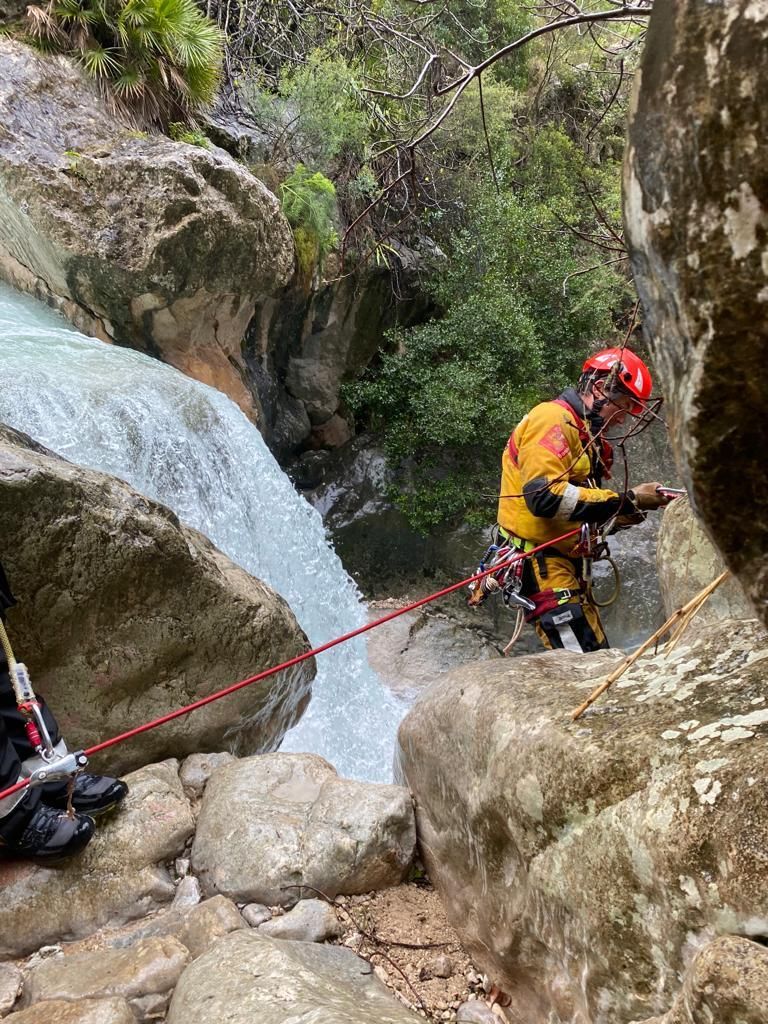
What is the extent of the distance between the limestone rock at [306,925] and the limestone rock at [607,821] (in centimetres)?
46

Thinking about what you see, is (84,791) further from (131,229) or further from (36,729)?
(131,229)

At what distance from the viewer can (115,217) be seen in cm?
777

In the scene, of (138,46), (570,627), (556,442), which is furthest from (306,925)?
(138,46)

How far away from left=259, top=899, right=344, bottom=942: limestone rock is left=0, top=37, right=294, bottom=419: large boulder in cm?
743

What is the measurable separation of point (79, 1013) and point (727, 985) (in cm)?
181

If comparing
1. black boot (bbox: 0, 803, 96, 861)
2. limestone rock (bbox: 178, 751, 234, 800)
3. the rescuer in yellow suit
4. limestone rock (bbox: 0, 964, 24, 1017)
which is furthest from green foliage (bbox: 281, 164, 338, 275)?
limestone rock (bbox: 0, 964, 24, 1017)

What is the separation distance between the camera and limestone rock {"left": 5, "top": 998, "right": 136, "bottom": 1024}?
6.25 ft

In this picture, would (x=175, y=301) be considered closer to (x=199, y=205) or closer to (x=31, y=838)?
(x=199, y=205)

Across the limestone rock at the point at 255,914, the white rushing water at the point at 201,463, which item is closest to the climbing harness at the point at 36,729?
the limestone rock at the point at 255,914

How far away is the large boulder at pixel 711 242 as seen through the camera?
95cm

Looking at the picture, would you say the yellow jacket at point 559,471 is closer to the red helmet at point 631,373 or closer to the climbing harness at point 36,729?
the red helmet at point 631,373

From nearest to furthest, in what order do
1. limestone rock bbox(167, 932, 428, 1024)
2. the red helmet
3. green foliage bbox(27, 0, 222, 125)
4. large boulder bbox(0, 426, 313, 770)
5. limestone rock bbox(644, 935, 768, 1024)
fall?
limestone rock bbox(644, 935, 768, 1024) < limestone rock bbox(167, 932, 428, 1024) < large boulder bbox(0, 426, 313, 770) < the red helmet < green foliage bbox(27, 0, 222, 125)

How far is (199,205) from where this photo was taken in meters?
7.94

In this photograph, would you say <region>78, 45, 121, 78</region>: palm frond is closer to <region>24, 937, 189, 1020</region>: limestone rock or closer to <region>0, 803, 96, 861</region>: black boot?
<region>0, 803, 96, 861</region>: black boot
